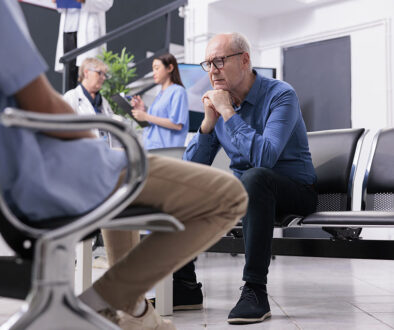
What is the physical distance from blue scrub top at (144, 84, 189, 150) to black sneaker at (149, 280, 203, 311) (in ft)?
5.22

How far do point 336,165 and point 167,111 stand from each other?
160 cm

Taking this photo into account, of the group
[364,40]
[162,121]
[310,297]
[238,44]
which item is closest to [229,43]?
[238,44]

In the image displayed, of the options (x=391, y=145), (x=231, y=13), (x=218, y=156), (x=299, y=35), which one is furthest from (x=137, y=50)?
(x=391, y=145)

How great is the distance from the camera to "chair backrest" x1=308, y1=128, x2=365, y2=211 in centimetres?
235

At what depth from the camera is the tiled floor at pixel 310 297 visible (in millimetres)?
1923

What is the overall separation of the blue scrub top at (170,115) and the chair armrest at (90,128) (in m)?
2.71

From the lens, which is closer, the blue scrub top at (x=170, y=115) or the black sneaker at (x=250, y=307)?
the black sneaker at (x=250, y=307)

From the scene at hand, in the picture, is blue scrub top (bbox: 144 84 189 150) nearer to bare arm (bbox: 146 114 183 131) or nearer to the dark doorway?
bare arm (bbox: 146 114 183 131)

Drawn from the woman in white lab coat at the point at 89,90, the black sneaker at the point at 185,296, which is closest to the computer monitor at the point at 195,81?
the woman in white lab coat at the point at 89,90

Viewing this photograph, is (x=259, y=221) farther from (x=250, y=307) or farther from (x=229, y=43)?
(x=229, y=43)

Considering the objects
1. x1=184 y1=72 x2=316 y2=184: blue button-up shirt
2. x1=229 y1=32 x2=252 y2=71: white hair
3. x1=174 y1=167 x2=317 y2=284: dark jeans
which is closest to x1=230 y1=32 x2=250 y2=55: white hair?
x1=229 y1=32 x2=252 y2=71: white hair

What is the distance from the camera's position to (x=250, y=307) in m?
1.90

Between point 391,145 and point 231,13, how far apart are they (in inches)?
155

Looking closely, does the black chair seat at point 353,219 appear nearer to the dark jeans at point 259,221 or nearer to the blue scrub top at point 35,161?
the dark jeans at point 259,221
